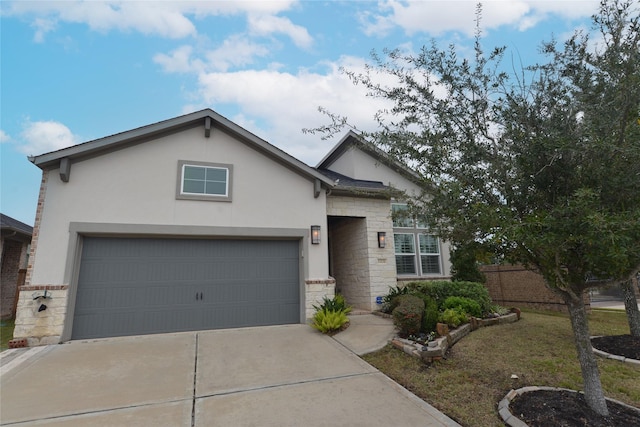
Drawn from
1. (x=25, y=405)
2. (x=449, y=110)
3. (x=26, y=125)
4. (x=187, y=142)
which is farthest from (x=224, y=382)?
(x=26, y=125)

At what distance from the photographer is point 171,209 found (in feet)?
25.7

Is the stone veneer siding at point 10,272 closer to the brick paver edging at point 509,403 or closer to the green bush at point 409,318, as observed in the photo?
the green bush at point 409,318

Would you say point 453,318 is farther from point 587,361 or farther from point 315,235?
point 315,235

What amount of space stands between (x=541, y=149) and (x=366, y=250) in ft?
23.9

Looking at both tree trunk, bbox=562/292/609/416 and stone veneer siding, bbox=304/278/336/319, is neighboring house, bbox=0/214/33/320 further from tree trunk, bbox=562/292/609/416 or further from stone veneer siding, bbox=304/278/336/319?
tree trunk, bbox=562/292/609/416

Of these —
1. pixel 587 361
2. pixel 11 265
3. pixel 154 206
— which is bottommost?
pixel 587 361

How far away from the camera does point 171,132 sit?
834 cm

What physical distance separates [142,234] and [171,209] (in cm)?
91

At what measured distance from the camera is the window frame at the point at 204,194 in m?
7.99

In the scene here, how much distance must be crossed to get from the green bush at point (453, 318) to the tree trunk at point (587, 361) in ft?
11.5

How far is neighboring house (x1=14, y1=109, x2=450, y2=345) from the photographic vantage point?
6.99 m

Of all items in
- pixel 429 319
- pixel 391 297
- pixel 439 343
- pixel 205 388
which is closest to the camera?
pixel 205 388

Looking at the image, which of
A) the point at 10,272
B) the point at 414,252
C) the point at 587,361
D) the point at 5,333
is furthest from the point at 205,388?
the point at 10,272

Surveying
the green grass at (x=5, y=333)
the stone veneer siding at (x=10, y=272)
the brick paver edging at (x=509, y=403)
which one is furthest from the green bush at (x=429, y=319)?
the stone veneer siding at (x=10, y=272)
